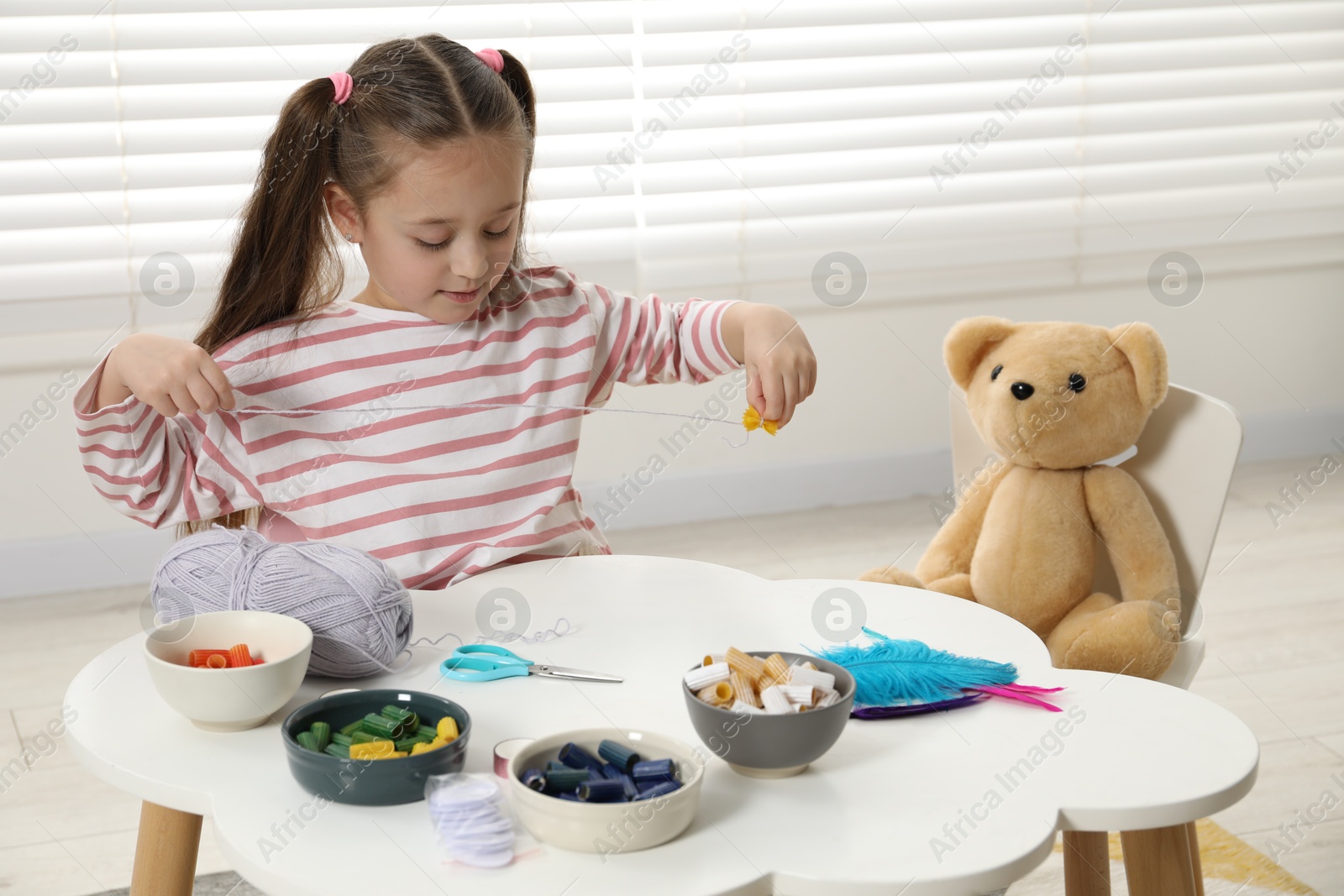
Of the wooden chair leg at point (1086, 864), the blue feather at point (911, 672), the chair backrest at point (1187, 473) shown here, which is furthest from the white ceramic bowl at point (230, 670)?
the chair backrest at point (1187, 473)

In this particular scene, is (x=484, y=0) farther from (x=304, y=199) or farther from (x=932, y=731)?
(x=932, y=731)

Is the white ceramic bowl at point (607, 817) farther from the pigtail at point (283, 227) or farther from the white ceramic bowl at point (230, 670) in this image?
the pigtail at point (283, 227)

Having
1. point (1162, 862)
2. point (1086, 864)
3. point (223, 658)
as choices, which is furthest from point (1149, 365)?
point (223, 658)

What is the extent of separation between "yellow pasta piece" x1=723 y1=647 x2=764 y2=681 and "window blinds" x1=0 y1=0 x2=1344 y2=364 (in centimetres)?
162

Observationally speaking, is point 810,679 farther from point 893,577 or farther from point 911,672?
point 893,577

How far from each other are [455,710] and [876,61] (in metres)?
2.29

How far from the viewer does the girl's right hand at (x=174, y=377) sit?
97 centimetres

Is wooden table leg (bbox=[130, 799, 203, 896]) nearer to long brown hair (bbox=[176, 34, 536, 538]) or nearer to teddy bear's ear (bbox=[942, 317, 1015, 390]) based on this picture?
long brown hair (bbox=[176, 34, 536, 538])

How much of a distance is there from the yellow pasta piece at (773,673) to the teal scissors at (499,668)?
0.14m

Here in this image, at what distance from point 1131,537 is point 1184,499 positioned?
6 cm

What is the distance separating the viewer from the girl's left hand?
43.8 inches

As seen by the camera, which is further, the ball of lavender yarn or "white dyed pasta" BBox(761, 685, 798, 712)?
the ball of lavender yarn

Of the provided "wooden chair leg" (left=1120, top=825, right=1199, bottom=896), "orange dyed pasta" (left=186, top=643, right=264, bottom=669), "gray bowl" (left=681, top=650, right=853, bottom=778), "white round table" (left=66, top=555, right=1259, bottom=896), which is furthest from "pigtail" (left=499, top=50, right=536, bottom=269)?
"wooden chair leg" (left=1120, top=825, right=1199, bottom=896)

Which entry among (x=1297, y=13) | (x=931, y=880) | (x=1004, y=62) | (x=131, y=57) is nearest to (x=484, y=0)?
(x=131, y=57)
